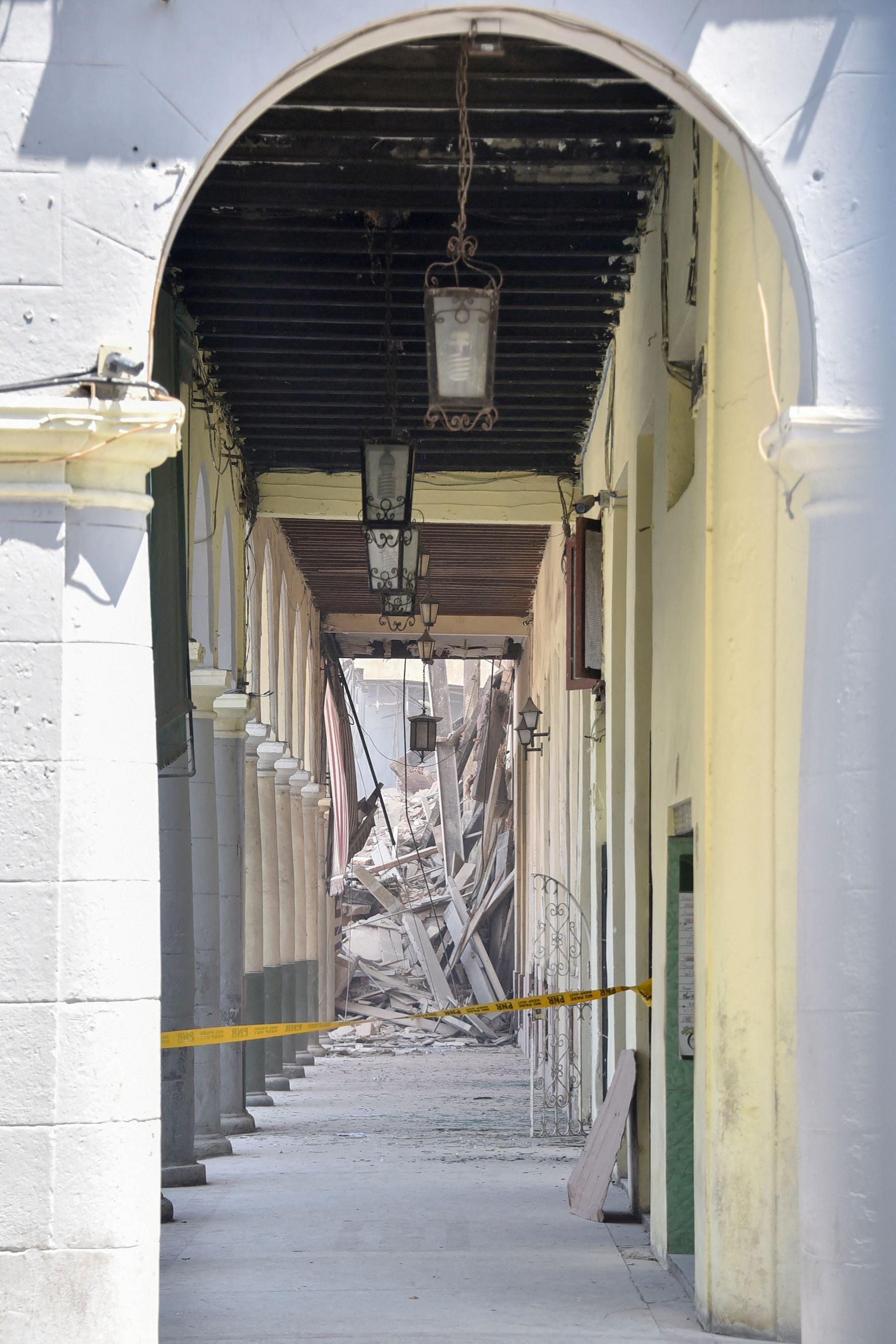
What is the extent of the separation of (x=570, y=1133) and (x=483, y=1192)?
3559 mm

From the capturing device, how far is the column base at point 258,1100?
661 inches

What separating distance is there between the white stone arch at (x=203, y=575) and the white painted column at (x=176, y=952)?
2.16m

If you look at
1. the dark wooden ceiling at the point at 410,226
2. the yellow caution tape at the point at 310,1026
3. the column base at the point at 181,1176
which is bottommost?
the column base at the point at 181,1176

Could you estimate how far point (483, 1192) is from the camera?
10.8 m

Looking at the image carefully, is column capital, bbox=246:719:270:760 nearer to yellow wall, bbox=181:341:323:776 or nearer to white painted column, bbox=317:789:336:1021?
yellow wall, bbox=181:341:323:776

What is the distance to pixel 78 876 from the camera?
505 cm

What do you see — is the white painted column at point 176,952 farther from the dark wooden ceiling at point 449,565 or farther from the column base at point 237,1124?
the dark wooden ceiling at point 449,565

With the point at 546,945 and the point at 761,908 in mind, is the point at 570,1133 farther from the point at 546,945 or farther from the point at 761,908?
the point at 761,908

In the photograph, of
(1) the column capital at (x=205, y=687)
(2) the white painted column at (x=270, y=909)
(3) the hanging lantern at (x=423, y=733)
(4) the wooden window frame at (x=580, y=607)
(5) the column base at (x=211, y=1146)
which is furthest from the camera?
(3) the hanging lantern at (x=423, y=733)

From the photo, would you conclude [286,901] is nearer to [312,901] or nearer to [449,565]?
[312,901]

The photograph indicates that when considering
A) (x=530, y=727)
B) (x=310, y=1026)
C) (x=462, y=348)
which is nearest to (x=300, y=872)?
(x=530, y=727)

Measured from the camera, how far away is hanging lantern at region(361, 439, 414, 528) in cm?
1015

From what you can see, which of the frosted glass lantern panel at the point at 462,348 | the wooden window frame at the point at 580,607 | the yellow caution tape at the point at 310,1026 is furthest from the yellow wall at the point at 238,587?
the frosted glass lantern panel at the point at 462,348

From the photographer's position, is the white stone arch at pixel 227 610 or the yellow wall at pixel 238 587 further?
the white stone arch at pixel 227 610
